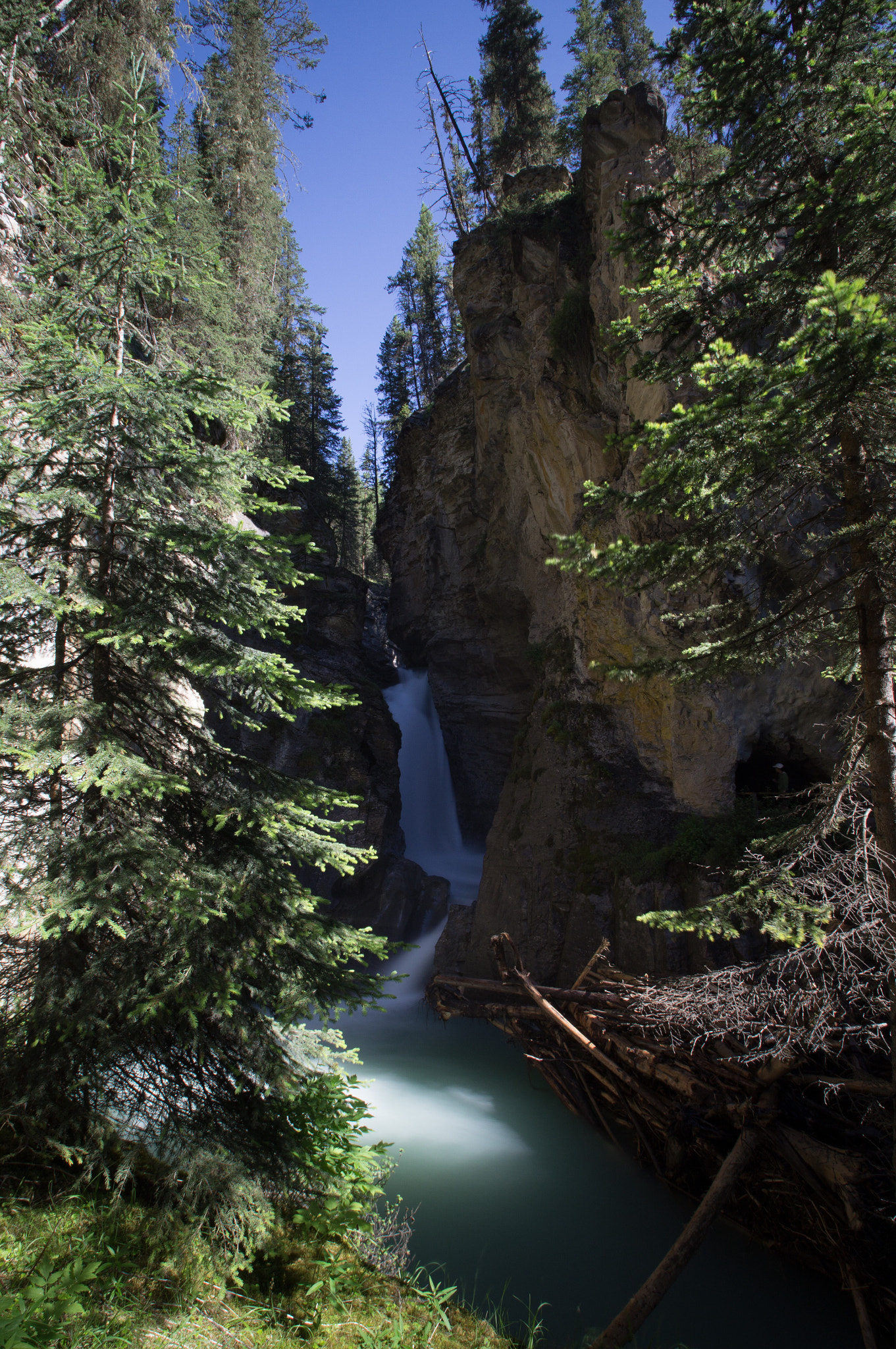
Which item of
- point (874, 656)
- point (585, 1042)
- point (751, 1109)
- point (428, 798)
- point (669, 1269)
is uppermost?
point (874, 656)

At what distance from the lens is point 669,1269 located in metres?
4.54

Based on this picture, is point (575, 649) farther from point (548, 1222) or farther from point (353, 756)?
point (548, 1222)

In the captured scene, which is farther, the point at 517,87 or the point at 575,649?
the point at 517,87

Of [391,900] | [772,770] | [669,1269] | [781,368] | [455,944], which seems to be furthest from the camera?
[391,900]

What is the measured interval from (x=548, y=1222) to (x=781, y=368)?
858 centimetres

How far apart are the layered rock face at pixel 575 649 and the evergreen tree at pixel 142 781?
4042 mm

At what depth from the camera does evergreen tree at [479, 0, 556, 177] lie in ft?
68.8

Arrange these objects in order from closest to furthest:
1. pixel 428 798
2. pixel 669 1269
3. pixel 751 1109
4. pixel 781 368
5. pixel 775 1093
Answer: pixel 781 368 → pixel 669 1269 → pixel 751 1109 → pixel 775 1093 → pixel 428 798

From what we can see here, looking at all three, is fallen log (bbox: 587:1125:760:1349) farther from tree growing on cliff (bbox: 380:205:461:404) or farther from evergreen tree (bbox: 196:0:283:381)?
tree growing on cliff (bbox: 380:205:461:404)

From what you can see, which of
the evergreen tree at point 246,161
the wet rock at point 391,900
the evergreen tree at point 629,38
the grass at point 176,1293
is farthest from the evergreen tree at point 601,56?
the grass at point 176,1293

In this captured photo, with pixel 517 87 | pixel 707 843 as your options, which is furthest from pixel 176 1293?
pixel 517 87

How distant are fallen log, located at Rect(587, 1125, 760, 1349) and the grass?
31.4 inches

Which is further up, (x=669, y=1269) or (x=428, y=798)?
(x=428, y=798)

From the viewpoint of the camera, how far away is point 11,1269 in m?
3.13
